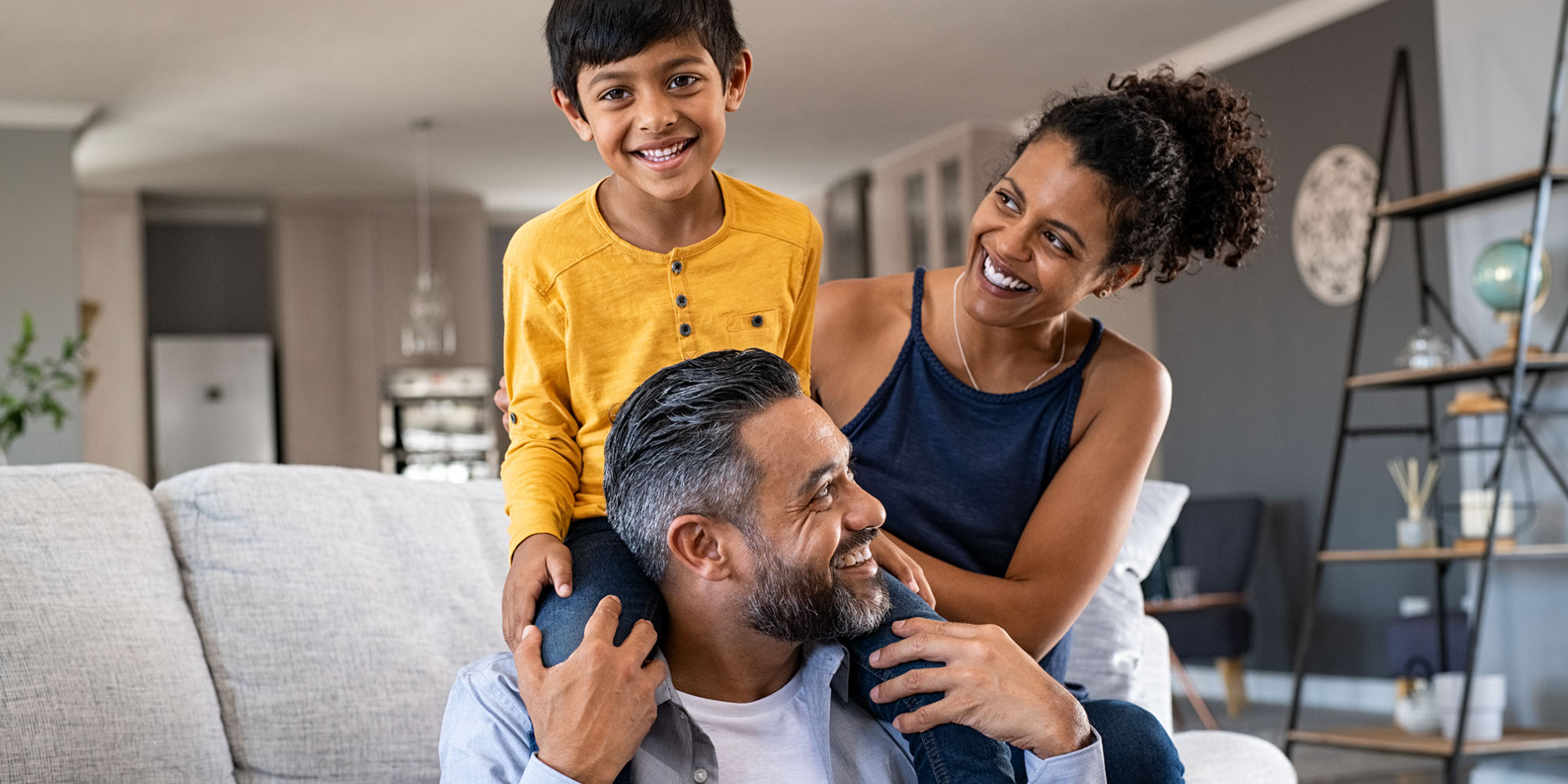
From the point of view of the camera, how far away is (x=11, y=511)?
1801 millimetres

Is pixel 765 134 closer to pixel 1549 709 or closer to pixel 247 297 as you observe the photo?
pixel 247 297

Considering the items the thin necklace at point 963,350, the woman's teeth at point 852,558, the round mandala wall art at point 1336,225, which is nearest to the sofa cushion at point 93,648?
the woman's teeth at point 852,558

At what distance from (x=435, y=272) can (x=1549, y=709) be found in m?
7.36

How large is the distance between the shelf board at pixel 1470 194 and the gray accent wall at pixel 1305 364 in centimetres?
76

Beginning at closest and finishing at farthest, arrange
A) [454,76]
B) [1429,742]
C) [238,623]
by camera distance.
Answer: [238,623], [1429,742], [454,76]

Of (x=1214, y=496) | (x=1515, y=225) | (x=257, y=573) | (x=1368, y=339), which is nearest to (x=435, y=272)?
(x=1214, y=496)

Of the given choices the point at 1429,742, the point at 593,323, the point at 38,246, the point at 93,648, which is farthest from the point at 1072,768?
the point at 38,246

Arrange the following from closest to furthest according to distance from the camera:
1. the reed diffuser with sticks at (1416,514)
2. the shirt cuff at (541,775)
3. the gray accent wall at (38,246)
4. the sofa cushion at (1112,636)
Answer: the shirt cuff at (541,775) < the sofa cushion at (1112,636) < the reed diffuser with sticks at (1416,514) < the gray accent wall at (38,246)

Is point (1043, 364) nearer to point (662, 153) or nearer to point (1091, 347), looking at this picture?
point (1091, 347)

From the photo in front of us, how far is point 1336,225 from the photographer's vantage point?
6.01 m

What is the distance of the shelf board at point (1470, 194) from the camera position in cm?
434

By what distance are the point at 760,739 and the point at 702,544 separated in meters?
0.28

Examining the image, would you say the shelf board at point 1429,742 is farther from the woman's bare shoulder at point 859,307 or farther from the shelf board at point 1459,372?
the woman's bare shoulder at point 859,307

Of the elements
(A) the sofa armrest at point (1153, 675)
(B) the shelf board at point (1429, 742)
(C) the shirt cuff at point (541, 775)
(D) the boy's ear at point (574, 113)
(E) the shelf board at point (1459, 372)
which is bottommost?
(B) the shelf board at point (1429, 742)
